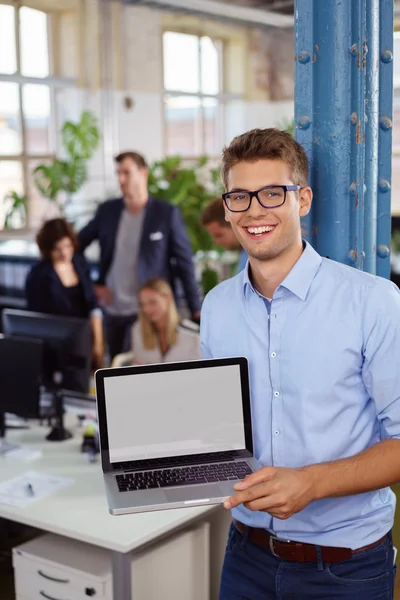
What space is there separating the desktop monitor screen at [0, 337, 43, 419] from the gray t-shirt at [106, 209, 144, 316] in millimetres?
2064

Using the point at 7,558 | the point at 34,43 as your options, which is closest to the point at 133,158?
the point at 7,558

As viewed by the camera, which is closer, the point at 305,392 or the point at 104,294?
the point at 305,392

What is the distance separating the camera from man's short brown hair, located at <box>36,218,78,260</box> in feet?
15.9

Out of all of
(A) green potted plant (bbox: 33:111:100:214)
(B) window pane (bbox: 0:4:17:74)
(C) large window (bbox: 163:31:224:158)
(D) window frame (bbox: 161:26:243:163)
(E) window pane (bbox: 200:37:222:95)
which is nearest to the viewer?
(A) green potted plant (bbox: 33:111:100:214)

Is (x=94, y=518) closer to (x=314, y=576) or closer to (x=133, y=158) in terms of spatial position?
(x=314, y=576)

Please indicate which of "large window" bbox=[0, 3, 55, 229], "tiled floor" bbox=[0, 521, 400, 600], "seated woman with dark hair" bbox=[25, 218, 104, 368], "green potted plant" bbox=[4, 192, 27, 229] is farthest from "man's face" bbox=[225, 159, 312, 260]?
"large window" bbox=[0, 3, 55, 229]

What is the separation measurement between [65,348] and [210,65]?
25.8 ft

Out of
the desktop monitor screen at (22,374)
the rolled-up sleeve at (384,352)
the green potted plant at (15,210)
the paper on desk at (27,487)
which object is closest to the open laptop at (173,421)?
the rolled-up sleeve at (384,352)

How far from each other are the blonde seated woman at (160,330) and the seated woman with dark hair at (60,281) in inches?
30.5

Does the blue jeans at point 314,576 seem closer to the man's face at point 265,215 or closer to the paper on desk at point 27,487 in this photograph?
the man's face at point 265,215

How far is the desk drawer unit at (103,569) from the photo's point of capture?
7.91ft

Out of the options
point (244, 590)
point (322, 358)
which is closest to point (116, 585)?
point (244, 590)

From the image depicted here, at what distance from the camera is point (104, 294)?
204 inches

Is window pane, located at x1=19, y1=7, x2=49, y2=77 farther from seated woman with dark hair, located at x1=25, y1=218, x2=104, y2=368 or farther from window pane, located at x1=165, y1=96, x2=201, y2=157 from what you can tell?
seated woman with dark hair, located at x1=25, y1=218, x2=104, y2=368
